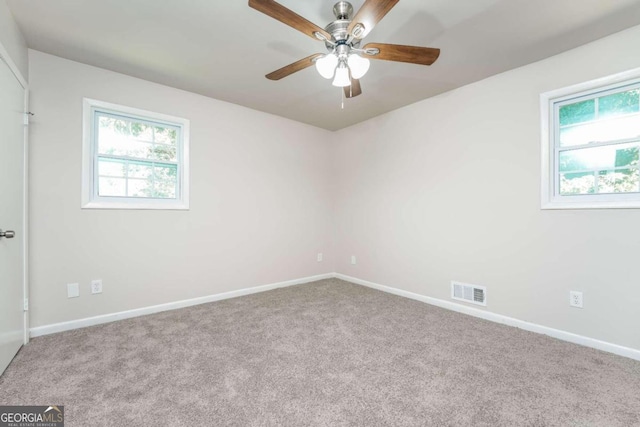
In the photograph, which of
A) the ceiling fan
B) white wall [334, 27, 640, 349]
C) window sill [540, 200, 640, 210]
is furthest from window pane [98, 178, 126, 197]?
window sill [540, 200, 640, 210]

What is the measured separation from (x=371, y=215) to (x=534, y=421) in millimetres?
2821

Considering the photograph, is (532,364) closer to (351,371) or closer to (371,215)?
(351,371)

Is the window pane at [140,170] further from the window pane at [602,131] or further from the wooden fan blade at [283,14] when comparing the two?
the window pane at [602,131]

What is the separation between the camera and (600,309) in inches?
86.0

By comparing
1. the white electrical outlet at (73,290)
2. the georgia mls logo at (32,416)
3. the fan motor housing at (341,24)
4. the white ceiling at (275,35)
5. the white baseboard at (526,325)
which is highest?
the white ceiling at (275,35)

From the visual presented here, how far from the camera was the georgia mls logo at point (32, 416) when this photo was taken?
4.62ft

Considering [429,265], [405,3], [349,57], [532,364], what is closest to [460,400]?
[532,364]

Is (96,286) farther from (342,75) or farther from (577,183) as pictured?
(577,183)

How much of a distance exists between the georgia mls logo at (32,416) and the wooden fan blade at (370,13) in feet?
8.29

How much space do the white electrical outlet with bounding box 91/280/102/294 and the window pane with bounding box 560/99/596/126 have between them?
14.6ft

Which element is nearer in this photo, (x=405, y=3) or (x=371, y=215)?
(x=405, y=3)

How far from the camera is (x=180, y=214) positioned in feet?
10.3

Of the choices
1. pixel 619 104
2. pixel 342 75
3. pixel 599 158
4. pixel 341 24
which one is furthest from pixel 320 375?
pixel 619 104

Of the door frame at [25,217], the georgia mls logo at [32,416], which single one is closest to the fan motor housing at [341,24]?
the door frame at [25,217]
